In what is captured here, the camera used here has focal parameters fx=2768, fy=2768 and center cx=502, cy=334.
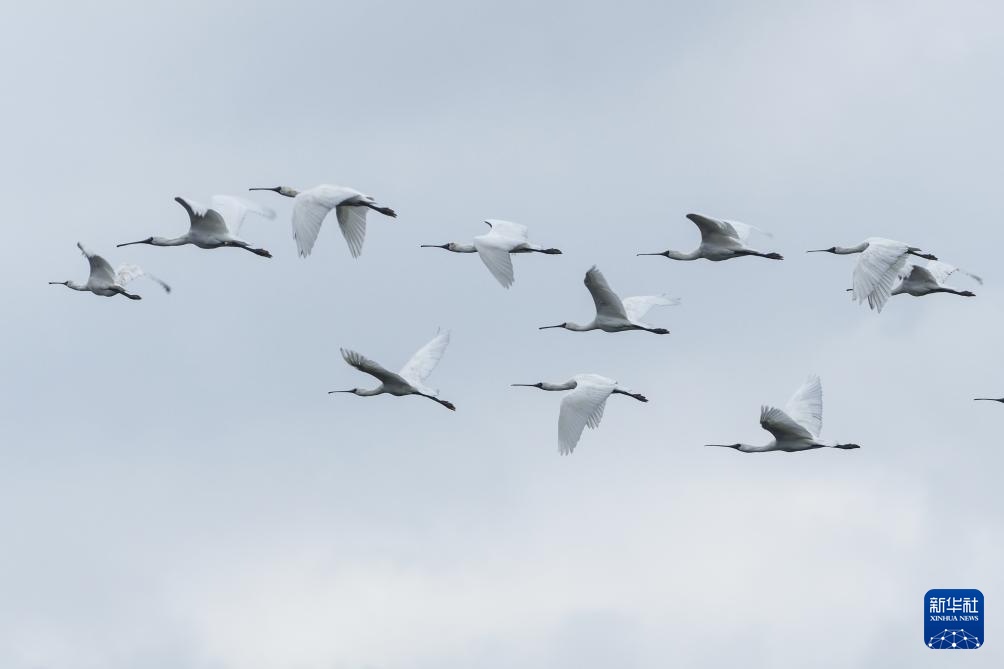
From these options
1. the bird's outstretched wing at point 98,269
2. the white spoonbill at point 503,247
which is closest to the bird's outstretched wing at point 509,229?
the white spoonbill at point 503,247

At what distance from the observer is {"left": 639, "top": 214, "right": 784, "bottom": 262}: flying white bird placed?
6456 centimetres

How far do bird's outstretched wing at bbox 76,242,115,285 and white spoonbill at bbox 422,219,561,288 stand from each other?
964cm

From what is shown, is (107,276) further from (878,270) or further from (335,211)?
(878,270)

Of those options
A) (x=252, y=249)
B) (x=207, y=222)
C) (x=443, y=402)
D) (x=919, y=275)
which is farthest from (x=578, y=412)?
(x=919, y=275)

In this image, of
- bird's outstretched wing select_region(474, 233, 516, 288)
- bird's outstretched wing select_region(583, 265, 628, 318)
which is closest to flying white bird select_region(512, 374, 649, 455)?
bird's outstretched wing select_region(583, 265, 628, 318)

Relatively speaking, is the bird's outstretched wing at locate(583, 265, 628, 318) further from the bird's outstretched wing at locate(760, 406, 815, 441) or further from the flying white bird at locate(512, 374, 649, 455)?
the bird's outstretched wing at locate(760, 406, 815, 441)

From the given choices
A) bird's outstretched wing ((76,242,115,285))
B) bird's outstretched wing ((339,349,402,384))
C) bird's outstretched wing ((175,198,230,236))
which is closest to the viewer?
bird's outstretched wing ((339,349,402,384))

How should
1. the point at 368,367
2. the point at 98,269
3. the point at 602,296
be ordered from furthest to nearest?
the point at 98,269
the point at 602,296
the point at 368,367

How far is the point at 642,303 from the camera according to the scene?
228 feet

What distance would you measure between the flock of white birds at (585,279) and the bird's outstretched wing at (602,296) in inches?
0.9

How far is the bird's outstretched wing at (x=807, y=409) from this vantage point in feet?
206

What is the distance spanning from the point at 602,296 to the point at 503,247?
433 cm

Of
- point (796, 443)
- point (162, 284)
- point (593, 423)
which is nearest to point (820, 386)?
point (796, 443)

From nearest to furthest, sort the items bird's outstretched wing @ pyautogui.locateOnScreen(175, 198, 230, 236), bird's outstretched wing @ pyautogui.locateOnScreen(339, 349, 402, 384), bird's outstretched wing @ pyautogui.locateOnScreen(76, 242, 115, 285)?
bird's outstretched wing @ pyautogui.locateOnScreen(339, 349, 402, 384) < bird's outstretched wing @ pyautogui.locateOnScreen(175, 198, 230, 236) < bird's outstretched wing @ pyautogui.locateOnScreen(76, 242, 115, 285)
